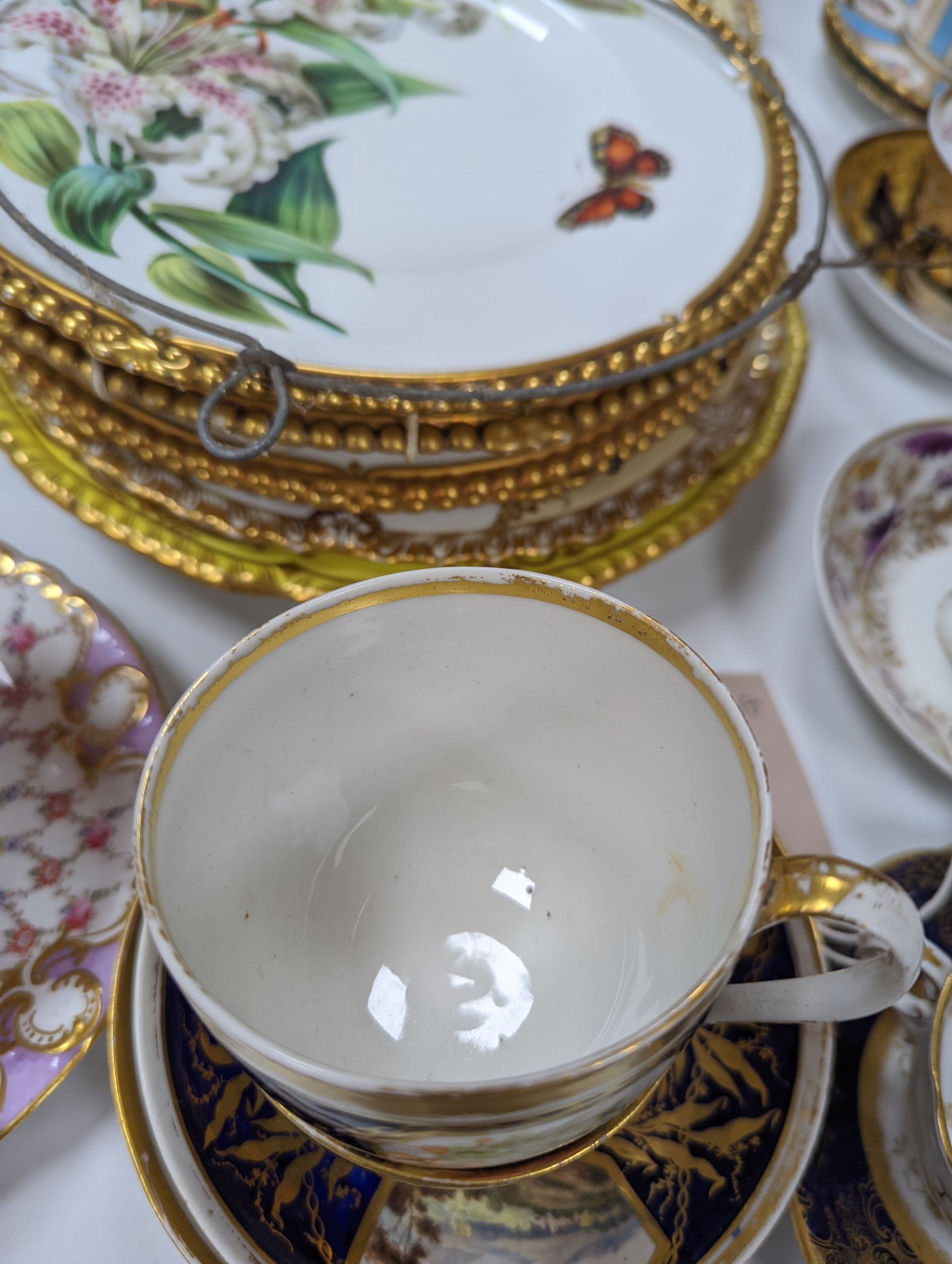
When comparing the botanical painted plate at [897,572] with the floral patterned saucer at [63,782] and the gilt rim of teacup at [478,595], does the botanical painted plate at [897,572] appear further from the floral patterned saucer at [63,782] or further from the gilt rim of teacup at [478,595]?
the floral patterned saucer at [63,782]

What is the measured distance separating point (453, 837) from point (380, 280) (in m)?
0.21

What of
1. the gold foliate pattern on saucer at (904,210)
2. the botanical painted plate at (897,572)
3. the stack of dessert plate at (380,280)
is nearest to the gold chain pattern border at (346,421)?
the stack of dessert plate at (380,280)

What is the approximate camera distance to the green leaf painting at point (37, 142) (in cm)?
37

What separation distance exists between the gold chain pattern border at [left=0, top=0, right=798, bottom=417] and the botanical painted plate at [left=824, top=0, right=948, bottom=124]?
1.21 feet

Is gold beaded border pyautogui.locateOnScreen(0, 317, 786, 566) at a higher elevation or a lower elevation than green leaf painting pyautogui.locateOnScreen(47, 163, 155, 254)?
lower

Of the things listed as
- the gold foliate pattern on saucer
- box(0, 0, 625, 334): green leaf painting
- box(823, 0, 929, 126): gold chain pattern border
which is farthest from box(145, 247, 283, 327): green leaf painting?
box(823, 0, 929, 126): gold chain pattern border

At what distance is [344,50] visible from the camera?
0.46 metres

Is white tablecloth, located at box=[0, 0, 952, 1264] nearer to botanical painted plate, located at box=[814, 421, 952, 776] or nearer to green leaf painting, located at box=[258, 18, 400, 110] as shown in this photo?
botanical painted plate, located at box=[814, 421, 952, 776]

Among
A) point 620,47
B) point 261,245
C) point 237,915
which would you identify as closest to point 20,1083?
point 237,915

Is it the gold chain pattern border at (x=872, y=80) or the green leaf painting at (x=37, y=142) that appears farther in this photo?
the gold chain pattern border at (x=872, y=80)

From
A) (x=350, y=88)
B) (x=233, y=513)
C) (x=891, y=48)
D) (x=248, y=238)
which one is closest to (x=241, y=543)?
(x=233, y=513)

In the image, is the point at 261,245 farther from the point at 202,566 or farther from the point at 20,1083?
the point at 20,1083

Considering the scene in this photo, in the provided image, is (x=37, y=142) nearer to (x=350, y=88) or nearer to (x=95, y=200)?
(x=95, y=200)

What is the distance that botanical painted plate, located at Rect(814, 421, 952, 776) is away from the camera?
40 cm
